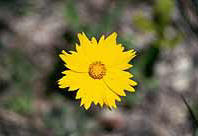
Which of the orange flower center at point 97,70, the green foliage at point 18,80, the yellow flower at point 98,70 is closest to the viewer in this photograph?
the yellow flower at point 98,70

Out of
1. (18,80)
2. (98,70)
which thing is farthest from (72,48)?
(98,70)

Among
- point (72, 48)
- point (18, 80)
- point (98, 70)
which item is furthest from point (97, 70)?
point (18, 80)

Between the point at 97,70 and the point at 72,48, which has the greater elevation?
the point at 72,48

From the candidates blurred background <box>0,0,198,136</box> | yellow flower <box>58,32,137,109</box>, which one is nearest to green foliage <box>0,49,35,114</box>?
blurred background <box>0,0,198,136</box>

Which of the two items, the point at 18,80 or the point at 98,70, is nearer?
the point at 98,70

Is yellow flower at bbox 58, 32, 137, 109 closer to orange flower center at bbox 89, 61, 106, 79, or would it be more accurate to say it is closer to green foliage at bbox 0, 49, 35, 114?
orange flower center at bbox 89, 61, 106, 79

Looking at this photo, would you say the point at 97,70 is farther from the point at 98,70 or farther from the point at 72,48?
the point at 72,48

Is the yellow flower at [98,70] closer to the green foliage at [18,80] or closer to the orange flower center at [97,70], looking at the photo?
the orange flower center at [97,70]

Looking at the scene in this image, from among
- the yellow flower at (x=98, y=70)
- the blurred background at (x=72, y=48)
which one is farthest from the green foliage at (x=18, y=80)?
the yellow flower at (x=98, y=70)
